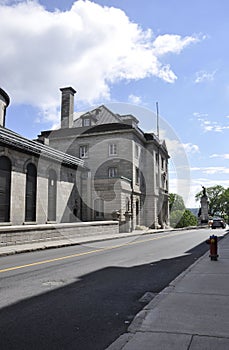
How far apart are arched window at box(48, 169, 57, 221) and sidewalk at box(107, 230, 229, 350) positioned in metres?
21.6

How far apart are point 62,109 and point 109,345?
44.0 m

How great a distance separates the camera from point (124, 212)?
113 feet

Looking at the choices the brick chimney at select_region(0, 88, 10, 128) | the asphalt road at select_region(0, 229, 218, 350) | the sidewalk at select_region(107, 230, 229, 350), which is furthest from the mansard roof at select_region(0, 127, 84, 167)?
the sidewalk at select_region(107, 230, 229, 350)

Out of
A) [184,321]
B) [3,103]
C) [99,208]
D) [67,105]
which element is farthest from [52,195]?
[184,321]

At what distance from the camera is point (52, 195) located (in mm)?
28109

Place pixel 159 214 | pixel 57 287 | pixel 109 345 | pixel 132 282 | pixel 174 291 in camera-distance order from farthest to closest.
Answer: pixel 159 214
pixel 132 282
pixel 57 287
pixel 174 291
pixel 109 345

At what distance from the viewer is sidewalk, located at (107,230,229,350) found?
12.5 feet

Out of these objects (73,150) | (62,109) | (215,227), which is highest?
(62,109)

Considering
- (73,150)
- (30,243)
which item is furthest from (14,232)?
(73,150)

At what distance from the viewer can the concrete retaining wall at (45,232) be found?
50.3ft

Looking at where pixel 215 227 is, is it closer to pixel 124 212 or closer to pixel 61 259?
pixel 124 212

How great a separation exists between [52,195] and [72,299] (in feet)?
A: 73.9

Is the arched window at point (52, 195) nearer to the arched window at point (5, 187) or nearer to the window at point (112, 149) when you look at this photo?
the arched window at point (5, 187)

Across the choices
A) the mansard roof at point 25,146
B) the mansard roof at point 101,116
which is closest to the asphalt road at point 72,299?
the mansard roof at point 25,146
